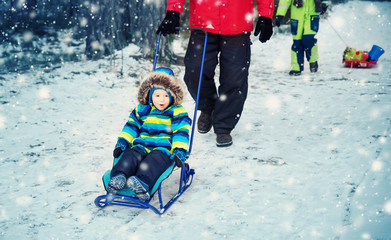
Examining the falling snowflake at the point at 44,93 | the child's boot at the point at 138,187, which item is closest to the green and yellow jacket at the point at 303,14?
the falling snowflake at the point at 44,93

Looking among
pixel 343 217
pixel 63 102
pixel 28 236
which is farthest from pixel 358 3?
pixel 28 236

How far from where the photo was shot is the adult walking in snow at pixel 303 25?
6.17 meters

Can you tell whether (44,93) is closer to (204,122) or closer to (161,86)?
(204,122)

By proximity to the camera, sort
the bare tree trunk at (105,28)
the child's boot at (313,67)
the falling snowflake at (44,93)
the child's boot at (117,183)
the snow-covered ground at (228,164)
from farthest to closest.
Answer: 1. the child's boot at (313,67)
2. the bare tree trunk at (105,28)
3. the falling snowflake at (44,93)
4. the child's boot at (117,183)
5. the snow-covered ground at (228,164)

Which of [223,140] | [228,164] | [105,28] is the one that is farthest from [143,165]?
[105,28]

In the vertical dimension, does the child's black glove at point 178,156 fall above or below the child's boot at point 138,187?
A: above

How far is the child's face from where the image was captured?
2846 mm

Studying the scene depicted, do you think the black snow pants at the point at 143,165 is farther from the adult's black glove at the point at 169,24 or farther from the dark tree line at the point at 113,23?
the dark tree line at the point at 113,23

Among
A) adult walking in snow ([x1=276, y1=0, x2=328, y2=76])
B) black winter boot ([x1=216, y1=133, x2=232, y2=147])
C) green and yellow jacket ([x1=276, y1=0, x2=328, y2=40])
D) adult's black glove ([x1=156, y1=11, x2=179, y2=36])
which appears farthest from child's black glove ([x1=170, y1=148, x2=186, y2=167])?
green and yellow jacket ([x1=276, y1=0, x2=328, y2=40])

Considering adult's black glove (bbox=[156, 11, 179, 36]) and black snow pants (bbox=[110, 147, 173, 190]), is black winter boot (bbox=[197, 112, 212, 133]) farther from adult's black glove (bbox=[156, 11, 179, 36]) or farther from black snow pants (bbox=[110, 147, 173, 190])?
black snow pants (bbox=[110, 147, 173, 190])

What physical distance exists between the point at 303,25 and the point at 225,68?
345 cm

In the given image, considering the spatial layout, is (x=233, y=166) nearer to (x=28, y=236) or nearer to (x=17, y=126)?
(x=28, y=236)

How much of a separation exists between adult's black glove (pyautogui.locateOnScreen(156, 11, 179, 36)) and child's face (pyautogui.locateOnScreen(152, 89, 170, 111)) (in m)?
0.64

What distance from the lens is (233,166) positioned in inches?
123
